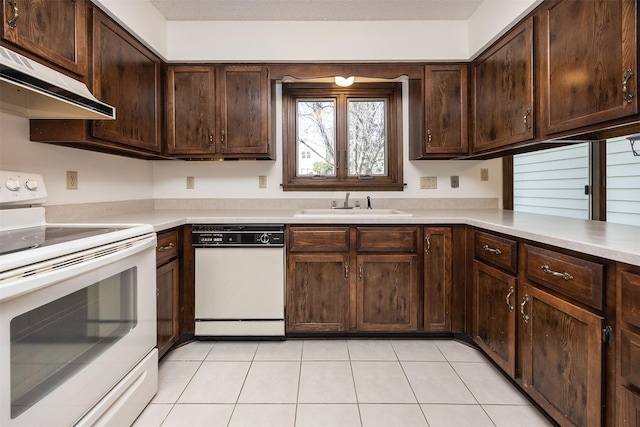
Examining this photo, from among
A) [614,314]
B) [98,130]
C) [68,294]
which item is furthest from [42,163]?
[614,314]

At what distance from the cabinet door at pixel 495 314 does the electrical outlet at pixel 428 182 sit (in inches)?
36.6

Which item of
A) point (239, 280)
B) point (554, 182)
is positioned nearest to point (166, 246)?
point (239, 280)

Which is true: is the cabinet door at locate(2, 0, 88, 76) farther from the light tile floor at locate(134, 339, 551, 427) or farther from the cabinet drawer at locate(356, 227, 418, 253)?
the cabinet drawer at locate(356, 227, 418, 253)

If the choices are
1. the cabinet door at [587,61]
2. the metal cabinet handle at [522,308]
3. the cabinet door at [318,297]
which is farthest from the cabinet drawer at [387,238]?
the cabinet door at [587,61]

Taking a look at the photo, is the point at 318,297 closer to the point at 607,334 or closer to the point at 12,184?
the point at 607,334

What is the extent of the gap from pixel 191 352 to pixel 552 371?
203cm

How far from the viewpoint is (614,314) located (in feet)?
3.84

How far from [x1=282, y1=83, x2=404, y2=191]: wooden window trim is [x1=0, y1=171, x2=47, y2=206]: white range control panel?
166 cm

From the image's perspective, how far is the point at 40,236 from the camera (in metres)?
1.33

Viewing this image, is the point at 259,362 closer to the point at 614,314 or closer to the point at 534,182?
the point at 614,314

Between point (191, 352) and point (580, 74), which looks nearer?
point (580, 74)

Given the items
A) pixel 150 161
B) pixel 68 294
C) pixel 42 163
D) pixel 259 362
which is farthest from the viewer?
pixel 150 161

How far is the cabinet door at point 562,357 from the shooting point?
1233 millimetres

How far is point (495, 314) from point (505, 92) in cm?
139
